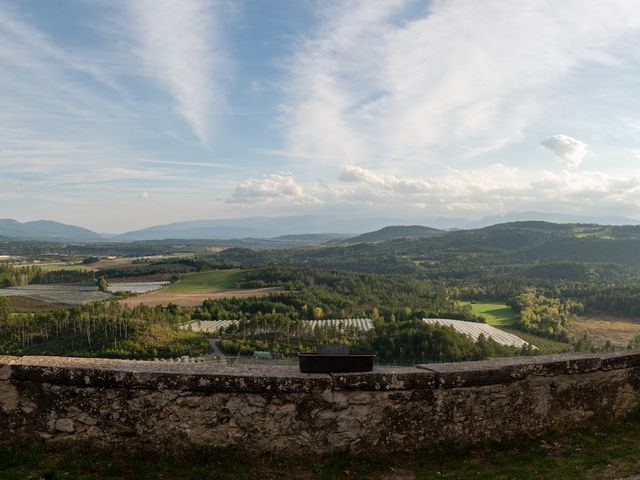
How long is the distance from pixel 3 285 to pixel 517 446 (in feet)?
774

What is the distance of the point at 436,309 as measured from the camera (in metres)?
152

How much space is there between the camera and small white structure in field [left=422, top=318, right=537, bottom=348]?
10654cm

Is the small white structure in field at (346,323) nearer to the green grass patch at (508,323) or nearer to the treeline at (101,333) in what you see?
the treeline at (101,333)

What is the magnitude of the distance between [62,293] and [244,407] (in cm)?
19043

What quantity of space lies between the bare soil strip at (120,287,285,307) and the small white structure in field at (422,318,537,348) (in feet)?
216

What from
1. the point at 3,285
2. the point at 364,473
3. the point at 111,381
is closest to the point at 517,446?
the point at 364,473

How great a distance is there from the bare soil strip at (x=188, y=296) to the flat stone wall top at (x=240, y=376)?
129743 mm

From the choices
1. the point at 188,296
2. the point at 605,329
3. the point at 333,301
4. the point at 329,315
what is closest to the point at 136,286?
the point at 188,296

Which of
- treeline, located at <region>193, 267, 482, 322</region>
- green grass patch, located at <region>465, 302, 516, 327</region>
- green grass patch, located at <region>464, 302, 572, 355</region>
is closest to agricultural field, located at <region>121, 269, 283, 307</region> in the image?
treeline, located at <region>193, 267, 482, 322</region>

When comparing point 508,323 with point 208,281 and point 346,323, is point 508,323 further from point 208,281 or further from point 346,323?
point 208,281

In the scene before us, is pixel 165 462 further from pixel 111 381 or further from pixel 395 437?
pixel 395 437

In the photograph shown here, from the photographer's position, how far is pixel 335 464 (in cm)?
774

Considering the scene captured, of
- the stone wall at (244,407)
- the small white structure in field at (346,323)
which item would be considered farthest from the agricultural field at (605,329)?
the stone wall at (244,407)

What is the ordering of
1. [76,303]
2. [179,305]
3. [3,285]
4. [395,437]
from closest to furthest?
[395,437], [179,305], [76,303], [3,285]
